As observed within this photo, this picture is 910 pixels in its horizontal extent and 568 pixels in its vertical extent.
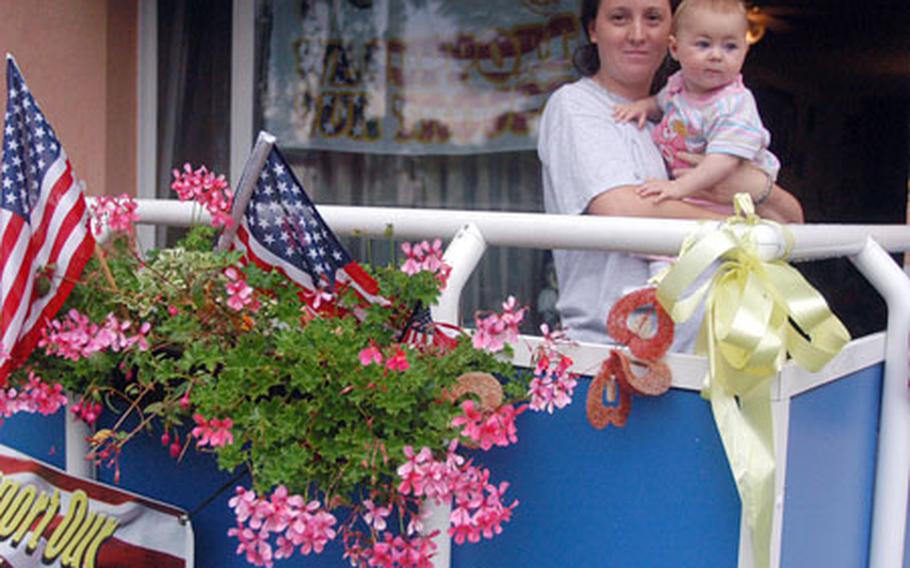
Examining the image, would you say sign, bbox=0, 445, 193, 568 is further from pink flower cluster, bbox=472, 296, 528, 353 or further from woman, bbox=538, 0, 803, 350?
woman, bbox=538, 0, 803, 350

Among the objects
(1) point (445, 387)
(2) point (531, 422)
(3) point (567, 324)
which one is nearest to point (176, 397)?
(1) point (445, 387)

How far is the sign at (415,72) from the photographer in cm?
401

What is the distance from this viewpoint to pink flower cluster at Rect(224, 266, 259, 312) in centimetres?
147

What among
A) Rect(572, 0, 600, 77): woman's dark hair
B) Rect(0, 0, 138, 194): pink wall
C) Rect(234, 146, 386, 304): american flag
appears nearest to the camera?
Rect(234, 146, 386, 304): american flag

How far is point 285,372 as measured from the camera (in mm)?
1412

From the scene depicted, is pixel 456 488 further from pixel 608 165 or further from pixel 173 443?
pixel 608 165

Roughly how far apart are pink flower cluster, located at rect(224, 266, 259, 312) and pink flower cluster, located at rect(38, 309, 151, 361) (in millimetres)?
192

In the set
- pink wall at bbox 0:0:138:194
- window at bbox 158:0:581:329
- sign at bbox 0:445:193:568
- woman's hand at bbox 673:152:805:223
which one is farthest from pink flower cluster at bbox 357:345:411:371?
pink wall at bbox 0:0:138:194

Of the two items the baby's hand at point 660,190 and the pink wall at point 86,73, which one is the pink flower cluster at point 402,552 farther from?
the pink wall at point 86,73

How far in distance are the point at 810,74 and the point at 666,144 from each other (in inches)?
84.3

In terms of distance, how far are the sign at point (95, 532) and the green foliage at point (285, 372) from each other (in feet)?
0.67

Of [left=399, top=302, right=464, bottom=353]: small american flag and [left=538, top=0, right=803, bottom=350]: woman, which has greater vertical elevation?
[left=538, top=0, right=803, bottom=350]: woman

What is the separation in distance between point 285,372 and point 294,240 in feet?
0.74

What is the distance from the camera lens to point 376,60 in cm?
432
